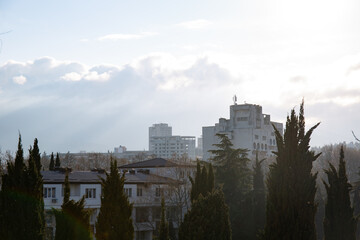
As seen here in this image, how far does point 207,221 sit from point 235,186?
21.9 meters

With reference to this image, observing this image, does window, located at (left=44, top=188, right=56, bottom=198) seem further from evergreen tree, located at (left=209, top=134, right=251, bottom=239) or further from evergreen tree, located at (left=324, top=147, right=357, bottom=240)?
evergreen tree, located at (left=324, top=147, right=357, bottom=240)

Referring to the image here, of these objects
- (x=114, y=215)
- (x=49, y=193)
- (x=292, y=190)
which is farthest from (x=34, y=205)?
(x=49, y=193)

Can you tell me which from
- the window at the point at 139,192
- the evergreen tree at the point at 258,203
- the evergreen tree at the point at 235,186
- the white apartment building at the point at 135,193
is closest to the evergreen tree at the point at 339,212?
the evergreen tree at the point at 258,203

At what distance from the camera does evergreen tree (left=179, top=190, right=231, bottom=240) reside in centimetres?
2282

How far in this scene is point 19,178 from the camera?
22.5m

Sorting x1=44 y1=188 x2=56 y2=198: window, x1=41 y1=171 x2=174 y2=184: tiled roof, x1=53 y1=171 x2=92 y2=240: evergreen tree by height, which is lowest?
x1=53 y1=171 x2=92 y2=240: evergreen tree

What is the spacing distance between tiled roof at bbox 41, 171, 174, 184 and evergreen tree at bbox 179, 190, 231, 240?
2179cm

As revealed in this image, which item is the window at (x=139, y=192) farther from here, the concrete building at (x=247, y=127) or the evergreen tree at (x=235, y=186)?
the concrete building at (x=247, y=127)

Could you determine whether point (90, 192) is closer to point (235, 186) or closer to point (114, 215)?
point (235, 186)

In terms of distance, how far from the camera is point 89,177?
48125 millimetres

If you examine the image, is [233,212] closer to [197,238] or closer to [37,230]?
[197,238]

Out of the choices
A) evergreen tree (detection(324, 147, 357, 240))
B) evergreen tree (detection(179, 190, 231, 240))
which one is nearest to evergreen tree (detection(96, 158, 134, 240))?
evergreen tree (detection(179, 190, 231, 240))

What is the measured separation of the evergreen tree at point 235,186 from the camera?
4288 cm

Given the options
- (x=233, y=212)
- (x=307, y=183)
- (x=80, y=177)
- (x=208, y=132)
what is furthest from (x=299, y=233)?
(x=208, y=132)
